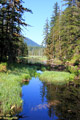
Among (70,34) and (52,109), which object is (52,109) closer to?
(52,109)

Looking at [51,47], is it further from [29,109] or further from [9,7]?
[29,109]

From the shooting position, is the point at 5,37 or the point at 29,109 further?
the point at 5,37

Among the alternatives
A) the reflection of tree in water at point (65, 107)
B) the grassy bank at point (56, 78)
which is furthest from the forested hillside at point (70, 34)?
the reflection of tree in water at point (65, 107)

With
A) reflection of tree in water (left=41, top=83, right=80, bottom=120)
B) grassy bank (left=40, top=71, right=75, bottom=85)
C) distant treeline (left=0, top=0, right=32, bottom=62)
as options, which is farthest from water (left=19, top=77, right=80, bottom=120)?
distant treeline (left=0, top=0, right=32, bottom=62)

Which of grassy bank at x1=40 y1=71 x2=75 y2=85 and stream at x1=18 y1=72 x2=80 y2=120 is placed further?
grassy bank at x1=40 y1=71 x2=75 y2=85

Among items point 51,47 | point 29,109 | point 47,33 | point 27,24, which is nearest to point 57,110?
point 29,109

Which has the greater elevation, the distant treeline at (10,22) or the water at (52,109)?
the distant treeline at (10,22)

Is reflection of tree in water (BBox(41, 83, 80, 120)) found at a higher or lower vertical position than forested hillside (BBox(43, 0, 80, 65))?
lower

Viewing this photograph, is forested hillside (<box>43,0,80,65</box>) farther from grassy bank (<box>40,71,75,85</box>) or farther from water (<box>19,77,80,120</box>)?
water (<box>19,77,80,120</box>)

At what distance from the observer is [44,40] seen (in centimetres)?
4562

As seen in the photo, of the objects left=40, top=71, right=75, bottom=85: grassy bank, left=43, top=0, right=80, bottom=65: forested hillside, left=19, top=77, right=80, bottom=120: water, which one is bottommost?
left=19, top=77, right=80, bottom=120: water

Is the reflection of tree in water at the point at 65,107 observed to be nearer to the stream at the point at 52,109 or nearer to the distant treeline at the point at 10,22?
the stream at the point at 52,109

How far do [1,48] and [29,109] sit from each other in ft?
50.8

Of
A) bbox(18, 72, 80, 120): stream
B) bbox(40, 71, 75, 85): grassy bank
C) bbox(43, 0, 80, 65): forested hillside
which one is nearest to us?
bbox(18, 72, 80, 120): stream
